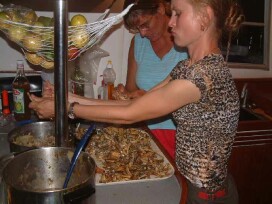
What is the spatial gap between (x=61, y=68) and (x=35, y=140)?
0.56 m

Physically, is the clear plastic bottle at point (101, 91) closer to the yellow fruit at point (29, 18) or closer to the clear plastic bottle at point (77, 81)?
the clear plastic bottle at point (77, 81)

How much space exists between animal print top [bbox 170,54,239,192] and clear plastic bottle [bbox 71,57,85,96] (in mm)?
899

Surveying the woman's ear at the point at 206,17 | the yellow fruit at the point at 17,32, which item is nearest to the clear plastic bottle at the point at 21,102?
the yellow fruit at the point at 17,32

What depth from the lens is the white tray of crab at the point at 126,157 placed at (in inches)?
47.2

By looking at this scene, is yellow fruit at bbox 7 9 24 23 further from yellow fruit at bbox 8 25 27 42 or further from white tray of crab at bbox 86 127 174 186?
white tray of crab at bbox 86 127 174 186

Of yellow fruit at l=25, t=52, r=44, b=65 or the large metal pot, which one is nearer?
the large metal pot

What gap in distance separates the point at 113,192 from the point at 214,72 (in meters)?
0.57

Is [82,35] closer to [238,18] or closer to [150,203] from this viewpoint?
[150,203]

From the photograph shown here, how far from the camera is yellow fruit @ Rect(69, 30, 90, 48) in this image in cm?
97

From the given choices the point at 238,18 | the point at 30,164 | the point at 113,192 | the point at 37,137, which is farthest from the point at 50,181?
the point at 238,18

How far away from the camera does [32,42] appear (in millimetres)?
1031

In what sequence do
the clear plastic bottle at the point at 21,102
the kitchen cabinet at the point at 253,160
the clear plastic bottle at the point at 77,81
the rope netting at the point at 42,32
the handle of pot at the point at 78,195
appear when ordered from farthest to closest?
the kitchen cabinet at the point at 253,160 → the clear plastic bottle at the point at 77,81 → the clear plastic bottle at the point at 21,102 → the rope netting at the point at 42,32 → the handle of pot at the point at 78,195

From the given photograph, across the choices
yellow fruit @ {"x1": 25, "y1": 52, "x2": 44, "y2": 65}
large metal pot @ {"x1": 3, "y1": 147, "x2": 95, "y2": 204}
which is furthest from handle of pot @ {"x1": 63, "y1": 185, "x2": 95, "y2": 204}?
yellow fruit @ {"x1": 25, "y1": 52, "x2": 44, "y2": 65}

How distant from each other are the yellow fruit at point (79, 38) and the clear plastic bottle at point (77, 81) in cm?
102
